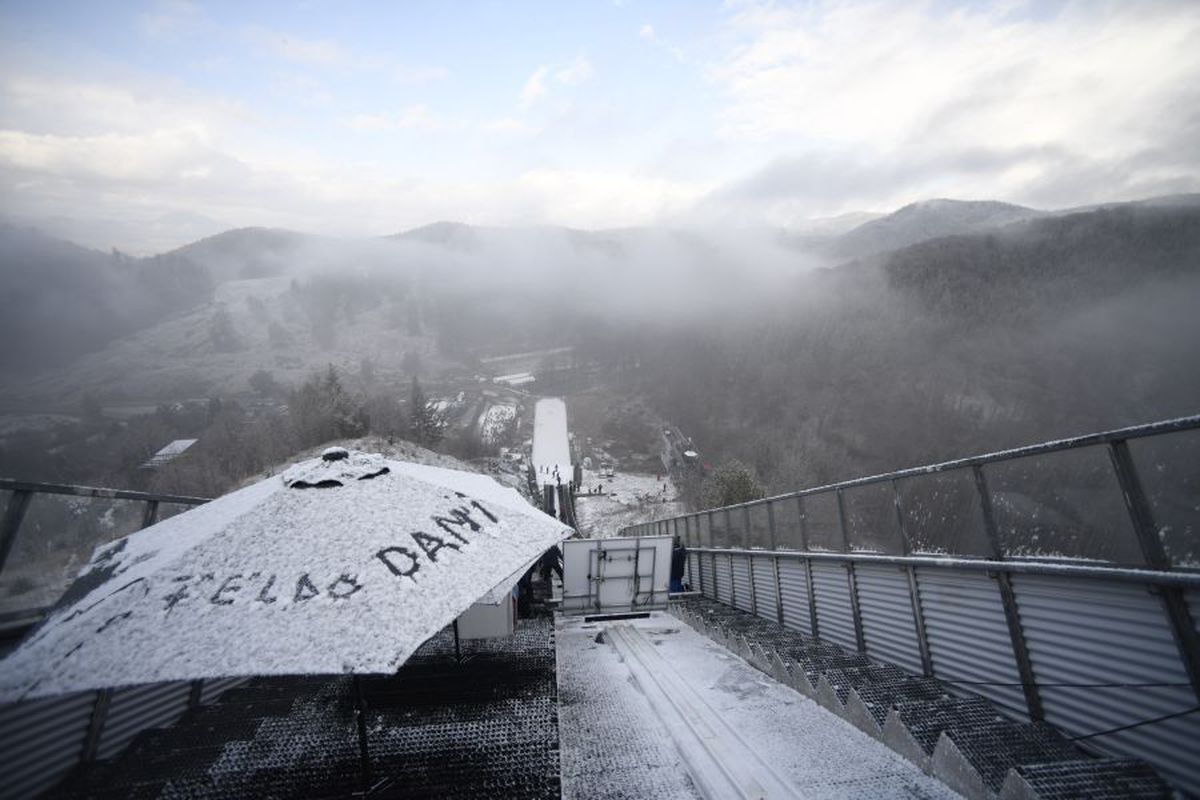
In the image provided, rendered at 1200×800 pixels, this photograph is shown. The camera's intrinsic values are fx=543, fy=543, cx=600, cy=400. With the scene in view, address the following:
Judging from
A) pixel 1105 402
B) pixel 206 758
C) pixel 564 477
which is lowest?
pixel 206 758

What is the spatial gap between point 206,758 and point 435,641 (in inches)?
113

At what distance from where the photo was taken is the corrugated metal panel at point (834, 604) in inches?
254

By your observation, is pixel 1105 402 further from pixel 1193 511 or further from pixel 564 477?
pixel 1193 511

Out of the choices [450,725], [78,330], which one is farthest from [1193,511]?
[78,330]

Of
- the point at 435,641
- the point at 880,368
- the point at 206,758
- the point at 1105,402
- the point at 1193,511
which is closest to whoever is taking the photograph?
the point at 1193,511

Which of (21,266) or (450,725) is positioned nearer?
(450,725)

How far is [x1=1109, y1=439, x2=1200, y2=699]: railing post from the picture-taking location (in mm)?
2842

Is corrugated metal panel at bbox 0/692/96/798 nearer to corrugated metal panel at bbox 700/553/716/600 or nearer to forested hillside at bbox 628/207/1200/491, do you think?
corrugated metal panel at bbox 700/553/716/600

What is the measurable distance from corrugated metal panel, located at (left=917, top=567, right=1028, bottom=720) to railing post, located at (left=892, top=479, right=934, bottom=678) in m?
0.05

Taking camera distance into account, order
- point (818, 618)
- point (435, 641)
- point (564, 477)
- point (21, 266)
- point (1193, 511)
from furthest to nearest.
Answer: point (21, 266) → point (564, 477) → point (818, 618) → point (435, 641) → point (1193, 511)

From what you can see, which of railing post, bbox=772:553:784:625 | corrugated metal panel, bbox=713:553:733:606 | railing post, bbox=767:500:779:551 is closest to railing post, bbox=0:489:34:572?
railing post, bbox=772:553:784:625

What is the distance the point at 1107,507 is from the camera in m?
3.46

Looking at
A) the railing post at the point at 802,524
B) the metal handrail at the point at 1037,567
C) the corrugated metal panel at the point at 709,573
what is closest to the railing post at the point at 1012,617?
the metal handrail at the point at 1037,567

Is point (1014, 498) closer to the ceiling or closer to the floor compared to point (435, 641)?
closer to the ceiling
